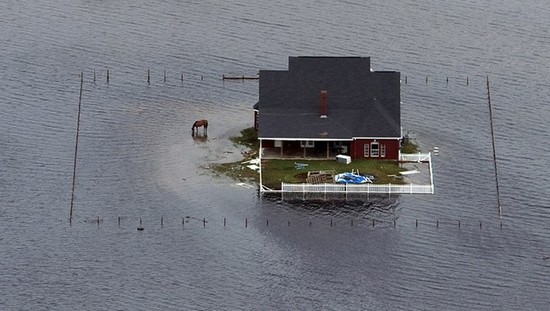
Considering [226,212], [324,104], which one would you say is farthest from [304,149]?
[226,212]

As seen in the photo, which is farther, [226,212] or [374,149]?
[374,149]

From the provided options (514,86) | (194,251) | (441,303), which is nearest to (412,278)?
(441,303)

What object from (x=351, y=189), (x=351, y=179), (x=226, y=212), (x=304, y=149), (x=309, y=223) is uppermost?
(x=304, y=149)

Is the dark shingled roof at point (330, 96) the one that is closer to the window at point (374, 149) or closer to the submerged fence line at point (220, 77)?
the window at point (374, 149)

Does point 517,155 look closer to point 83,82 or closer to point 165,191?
point 165,191

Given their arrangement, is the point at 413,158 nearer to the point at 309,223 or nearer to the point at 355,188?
the point at 355,188

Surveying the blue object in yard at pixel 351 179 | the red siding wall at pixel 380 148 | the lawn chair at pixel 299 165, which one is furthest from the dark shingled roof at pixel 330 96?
the blue object in yard at pixel 351 179

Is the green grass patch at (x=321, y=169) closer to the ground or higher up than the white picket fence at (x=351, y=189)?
higher up
